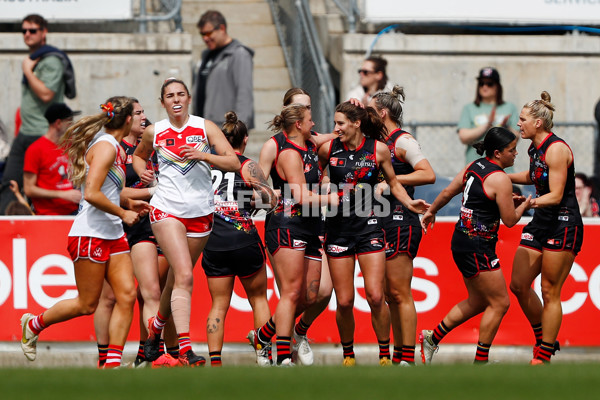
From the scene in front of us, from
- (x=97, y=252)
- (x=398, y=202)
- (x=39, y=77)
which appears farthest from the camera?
(x=39, y=77)

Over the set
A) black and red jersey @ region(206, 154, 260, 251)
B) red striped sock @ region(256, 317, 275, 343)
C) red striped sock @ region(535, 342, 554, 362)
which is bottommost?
red striped sock @ region(535, 342, 554, 362)

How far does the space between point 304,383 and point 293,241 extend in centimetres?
263

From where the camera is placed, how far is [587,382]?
7.10 m

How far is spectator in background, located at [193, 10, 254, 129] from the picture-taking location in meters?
13.7

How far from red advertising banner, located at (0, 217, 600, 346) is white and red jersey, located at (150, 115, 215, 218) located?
209cm

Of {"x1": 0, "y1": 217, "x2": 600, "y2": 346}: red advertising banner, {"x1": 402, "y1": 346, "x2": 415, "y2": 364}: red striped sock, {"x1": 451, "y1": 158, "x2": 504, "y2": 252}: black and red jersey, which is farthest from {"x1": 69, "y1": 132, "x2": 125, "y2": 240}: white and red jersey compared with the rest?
{"x1": 451, "y1": 158, "x2": 504, "y2": 252}: black and red jersey

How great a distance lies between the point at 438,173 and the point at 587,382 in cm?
756

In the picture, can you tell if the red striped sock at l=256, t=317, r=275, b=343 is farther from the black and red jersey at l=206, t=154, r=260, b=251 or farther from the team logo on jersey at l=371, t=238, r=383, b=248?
the team logo on jersey at l=371, t=238, r=383, b=248

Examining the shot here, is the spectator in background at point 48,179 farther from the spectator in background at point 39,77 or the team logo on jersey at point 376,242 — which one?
the team logo on jersey at point 376,242

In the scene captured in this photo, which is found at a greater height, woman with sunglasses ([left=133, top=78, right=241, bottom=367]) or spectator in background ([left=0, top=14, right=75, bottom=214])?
spectator in background ([left=0, top=14, right=75, bottom=214])

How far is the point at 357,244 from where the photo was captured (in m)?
9.64

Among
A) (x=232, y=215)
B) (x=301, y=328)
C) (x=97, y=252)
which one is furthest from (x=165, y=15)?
(x=97, y=252)

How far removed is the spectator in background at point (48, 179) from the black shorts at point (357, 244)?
3.76m

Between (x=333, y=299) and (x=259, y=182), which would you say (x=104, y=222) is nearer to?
(x=259, y=182)
